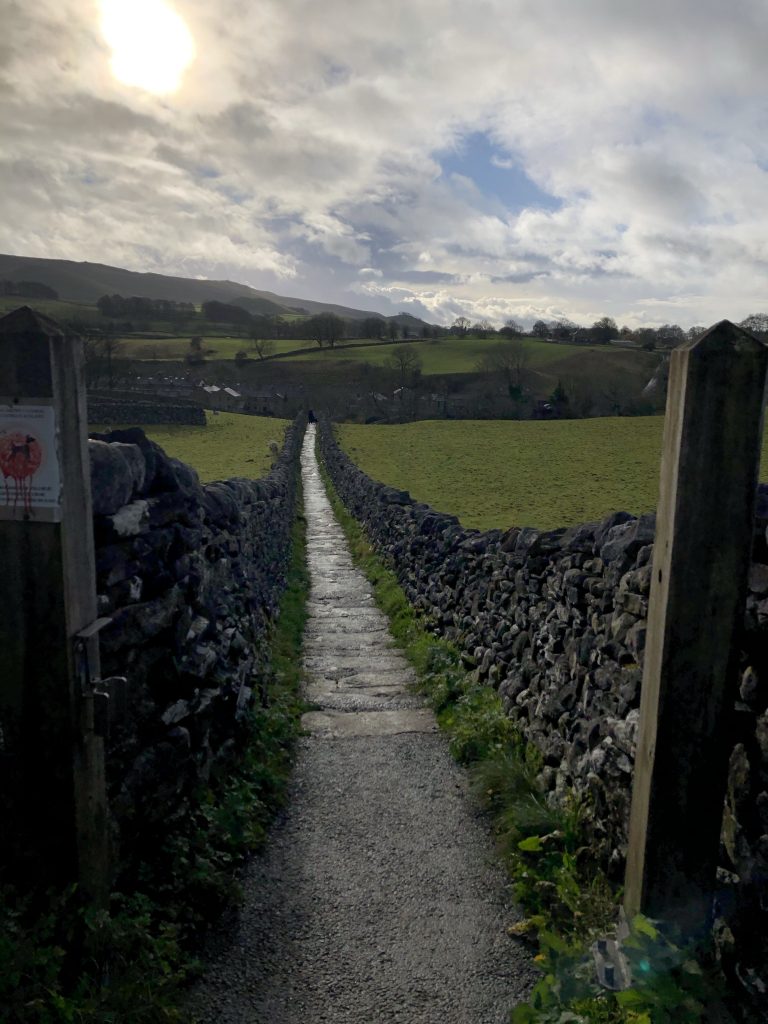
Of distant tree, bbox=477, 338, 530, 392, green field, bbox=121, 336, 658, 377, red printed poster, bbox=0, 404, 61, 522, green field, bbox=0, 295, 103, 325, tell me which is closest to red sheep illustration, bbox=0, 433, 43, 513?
red printed poster, bbox=0, 404, 61, 522

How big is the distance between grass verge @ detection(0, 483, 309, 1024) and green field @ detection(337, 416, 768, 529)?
11724 millimetres

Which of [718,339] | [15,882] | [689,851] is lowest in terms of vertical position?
[15,882]

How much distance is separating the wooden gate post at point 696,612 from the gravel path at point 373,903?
1.22 metres

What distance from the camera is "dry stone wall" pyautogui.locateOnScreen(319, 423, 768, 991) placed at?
3.11 meters

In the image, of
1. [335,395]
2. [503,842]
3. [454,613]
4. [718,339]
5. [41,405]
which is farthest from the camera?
[335,395]

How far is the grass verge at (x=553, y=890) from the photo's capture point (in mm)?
3055

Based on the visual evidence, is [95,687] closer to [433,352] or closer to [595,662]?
[595,662]

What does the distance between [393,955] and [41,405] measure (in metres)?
3.51

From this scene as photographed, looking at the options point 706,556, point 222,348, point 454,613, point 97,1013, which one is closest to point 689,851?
point 706,556

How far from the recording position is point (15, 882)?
348 centimetres

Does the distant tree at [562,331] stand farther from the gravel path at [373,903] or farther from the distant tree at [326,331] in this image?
the gravel path at [373,903]

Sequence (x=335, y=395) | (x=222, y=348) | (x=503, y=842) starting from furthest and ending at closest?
(x=222, y=348) → (x=335, y=395) → (x=503, y=842)

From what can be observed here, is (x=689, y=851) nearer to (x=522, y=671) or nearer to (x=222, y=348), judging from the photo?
(x=522, y=671)

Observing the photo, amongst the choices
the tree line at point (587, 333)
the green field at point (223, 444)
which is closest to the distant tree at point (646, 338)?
the tree line at point (587, 333)
